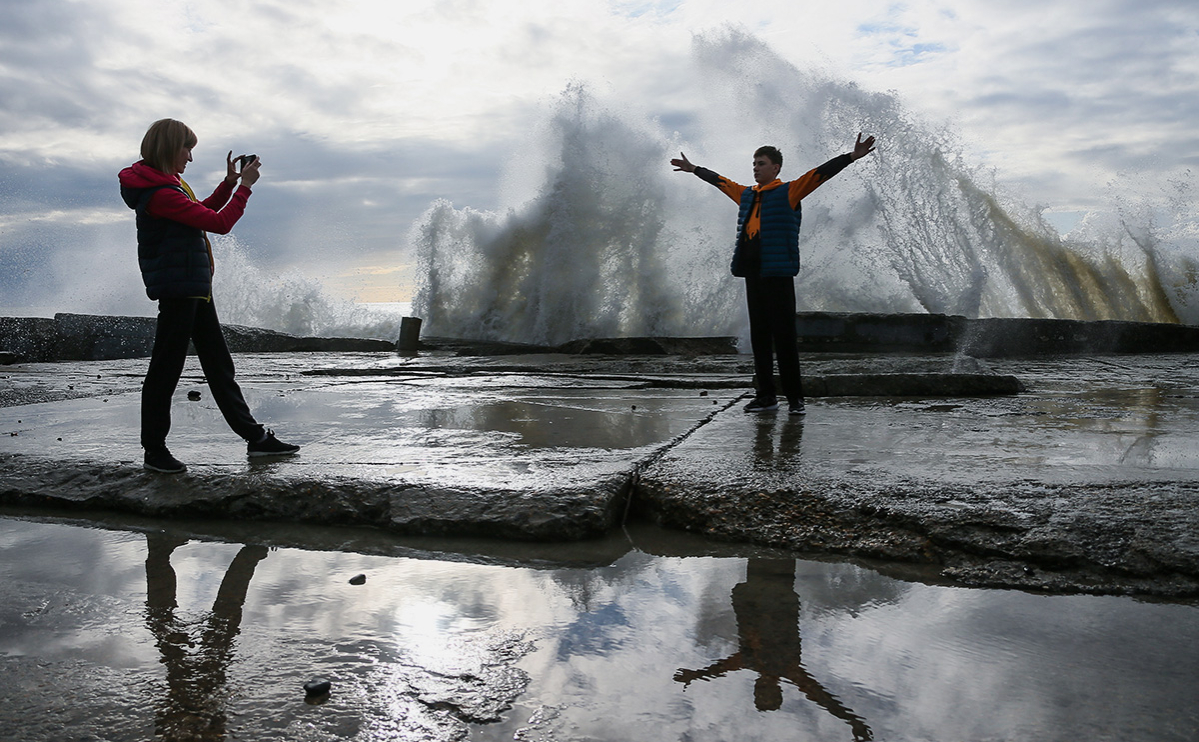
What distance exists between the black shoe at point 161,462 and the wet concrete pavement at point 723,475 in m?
0.04

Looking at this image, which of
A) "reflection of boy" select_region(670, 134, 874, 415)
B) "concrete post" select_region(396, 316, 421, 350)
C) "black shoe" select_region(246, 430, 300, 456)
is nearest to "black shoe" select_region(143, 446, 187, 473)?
"black shoe" select_region(246, 430, 300, 456)

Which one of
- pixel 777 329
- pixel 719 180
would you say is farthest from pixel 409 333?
pixel 777 329

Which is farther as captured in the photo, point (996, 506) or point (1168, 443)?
point (1168, 443)

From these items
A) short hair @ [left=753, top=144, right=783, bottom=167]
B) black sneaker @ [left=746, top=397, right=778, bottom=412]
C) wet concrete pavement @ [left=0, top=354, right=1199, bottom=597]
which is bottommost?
wet concrete pavement @ [left=0, top=354, right=1199, bottom=597]

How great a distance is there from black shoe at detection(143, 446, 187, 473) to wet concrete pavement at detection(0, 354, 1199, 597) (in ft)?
0.14

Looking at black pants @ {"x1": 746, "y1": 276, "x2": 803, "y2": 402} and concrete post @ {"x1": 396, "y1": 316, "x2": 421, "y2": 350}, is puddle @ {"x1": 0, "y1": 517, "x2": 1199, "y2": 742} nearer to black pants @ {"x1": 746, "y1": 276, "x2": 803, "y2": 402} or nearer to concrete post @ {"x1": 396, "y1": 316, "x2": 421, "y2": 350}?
black pants @ {"x1": 746, "y1": 276, "x2": 803, "y2": 402}

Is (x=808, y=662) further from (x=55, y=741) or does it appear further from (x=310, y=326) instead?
(x=310, y=326)

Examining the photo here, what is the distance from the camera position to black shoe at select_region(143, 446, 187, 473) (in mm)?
2463

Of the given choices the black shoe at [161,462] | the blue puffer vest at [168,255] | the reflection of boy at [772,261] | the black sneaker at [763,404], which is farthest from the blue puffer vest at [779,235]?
the black shoe at [161,462]

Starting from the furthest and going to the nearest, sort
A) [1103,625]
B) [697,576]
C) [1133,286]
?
1. [1133,286]
2. [697,576]
3. [1103,625]

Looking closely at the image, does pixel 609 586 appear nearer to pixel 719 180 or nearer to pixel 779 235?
pixel 779 235

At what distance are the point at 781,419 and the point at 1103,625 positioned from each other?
83.6 inches

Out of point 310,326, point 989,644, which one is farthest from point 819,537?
point 310,326

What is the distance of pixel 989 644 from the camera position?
139 cm
